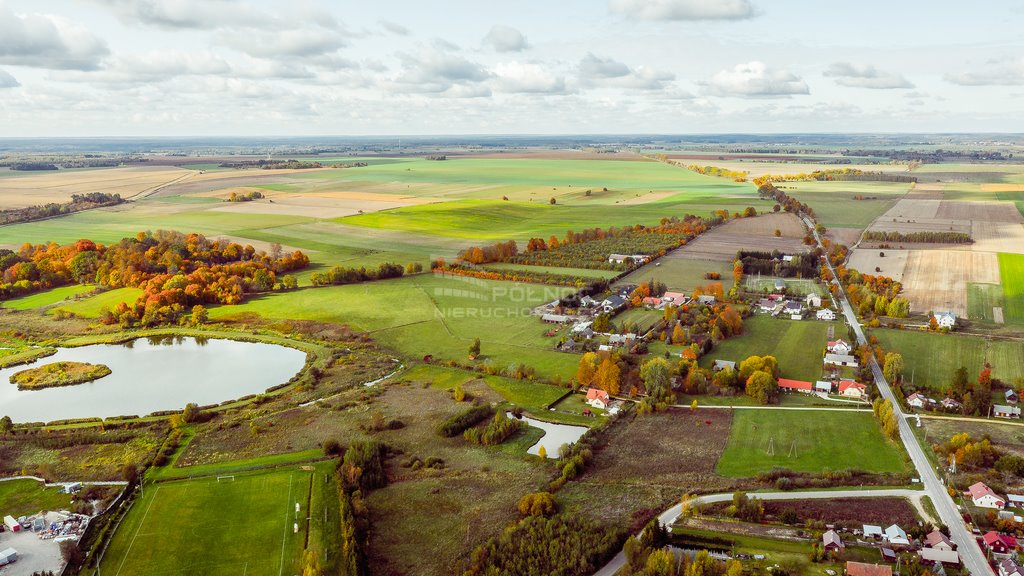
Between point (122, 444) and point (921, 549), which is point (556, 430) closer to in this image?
point (921, 549)

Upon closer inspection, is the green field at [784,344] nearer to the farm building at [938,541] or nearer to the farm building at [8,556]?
the farm building at [938,541]

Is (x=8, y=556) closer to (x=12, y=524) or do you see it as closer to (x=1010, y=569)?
(x=12, y=524)

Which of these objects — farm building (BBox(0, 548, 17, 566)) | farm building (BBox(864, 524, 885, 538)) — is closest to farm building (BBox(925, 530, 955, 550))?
farm building (BBox(864, 524, 885, 538))

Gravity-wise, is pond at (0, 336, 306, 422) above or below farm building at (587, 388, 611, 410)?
below

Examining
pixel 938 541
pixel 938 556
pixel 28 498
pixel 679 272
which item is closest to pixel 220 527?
pixel 28 498

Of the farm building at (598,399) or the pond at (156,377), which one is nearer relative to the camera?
the farm building at (598,399)

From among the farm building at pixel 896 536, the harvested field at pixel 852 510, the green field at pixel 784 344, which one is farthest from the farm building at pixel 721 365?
the farm building at pixel 896 536

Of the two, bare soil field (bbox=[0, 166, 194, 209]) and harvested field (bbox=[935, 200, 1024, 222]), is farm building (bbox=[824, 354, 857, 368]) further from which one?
bare soil field (bbox=[0, 166, 194, 209])
